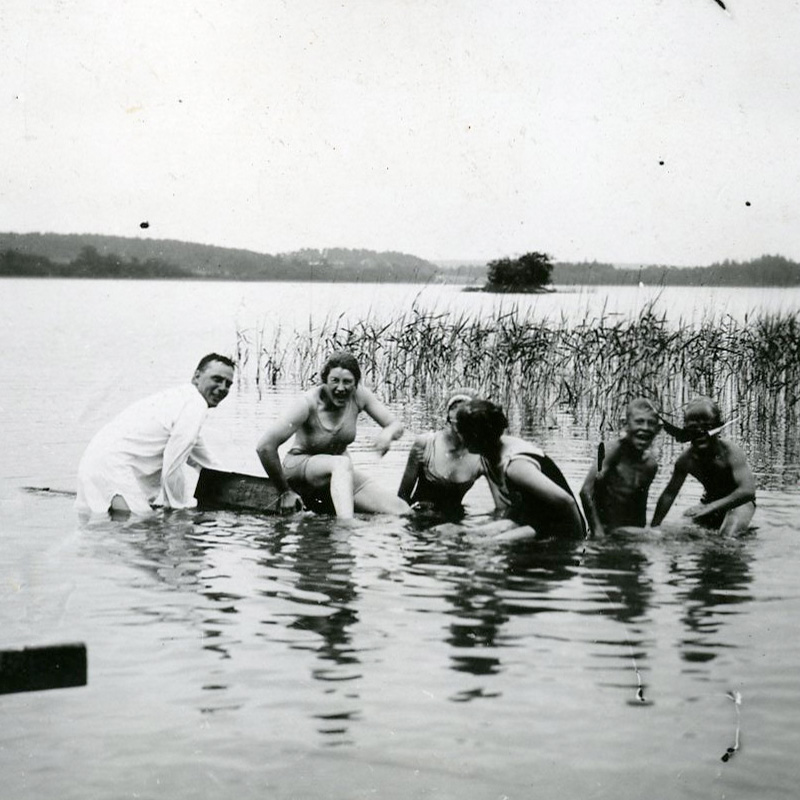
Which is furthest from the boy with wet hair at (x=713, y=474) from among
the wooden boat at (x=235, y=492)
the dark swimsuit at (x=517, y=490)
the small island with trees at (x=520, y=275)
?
the small island with trees at (x=520, y=275)

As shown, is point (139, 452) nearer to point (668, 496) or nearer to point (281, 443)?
point (281, 443)

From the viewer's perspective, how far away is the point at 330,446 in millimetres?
8406

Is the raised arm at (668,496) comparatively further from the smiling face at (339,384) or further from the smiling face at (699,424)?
the smiling face at (339,384)

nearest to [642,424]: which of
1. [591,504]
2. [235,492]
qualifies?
[591,504]

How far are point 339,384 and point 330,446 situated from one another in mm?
574

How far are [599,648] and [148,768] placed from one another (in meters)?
2.16

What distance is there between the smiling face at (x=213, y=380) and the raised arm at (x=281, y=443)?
417mm

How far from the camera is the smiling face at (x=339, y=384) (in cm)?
803

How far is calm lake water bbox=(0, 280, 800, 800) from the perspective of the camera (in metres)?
3.95

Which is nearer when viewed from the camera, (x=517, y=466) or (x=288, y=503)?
(x=517, y=466)

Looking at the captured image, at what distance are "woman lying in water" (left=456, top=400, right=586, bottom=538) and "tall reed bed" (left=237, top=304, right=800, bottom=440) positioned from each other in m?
5.77

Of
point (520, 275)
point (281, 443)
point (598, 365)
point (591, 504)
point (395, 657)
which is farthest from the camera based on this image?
point (520, 275)

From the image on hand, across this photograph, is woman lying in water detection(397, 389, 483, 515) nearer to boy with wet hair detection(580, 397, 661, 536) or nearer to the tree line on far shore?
boy with wet hair detection(580, 397, 661, 536)

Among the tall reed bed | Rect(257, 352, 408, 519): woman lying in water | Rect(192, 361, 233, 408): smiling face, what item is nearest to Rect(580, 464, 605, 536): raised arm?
Rect(257, 352, 408, 519): woman lying in water
